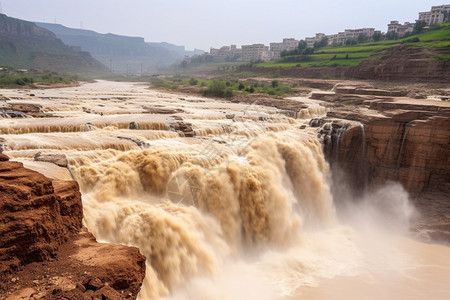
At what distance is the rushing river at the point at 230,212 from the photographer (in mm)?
9255

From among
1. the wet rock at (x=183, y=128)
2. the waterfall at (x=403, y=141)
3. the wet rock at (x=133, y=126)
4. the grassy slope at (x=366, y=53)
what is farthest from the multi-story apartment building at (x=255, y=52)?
the wet rock at (x=133, y=126)

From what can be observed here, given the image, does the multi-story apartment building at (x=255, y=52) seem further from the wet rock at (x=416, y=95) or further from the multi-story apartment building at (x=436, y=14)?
the wet rock at (x=416, y=95)

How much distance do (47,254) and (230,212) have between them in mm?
6665

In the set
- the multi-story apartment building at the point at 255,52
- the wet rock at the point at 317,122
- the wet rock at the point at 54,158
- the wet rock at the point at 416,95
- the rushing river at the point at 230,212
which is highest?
the multi-story apartment building at the point at 255,52

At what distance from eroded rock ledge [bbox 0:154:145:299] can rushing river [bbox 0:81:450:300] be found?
2.35 meters

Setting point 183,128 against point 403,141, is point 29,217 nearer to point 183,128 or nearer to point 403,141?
point 183,128

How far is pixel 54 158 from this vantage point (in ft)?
31.6

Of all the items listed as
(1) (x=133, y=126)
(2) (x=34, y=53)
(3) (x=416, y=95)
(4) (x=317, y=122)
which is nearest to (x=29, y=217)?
(1) (x=133, y=126)

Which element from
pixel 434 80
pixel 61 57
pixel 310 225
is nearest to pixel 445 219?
pixel 310 225

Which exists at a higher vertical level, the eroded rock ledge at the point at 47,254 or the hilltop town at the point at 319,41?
the hilltop town at the point at 319,41

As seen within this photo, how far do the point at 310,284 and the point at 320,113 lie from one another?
15.7 metres

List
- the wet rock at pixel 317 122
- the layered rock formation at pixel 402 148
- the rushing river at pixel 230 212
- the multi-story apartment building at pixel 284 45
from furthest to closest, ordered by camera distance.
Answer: the multi-story apartment building at pixel 284 45 < the wet rock at pixel 317 122 < the layered rock formation at pixel 402 148 < the rushing river at pixel 230 212

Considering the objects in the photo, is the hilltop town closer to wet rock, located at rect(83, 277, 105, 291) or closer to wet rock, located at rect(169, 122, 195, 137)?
wet rock, located at rect(169, 122, 195, 137)

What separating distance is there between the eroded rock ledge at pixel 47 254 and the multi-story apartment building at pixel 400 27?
87.5m
